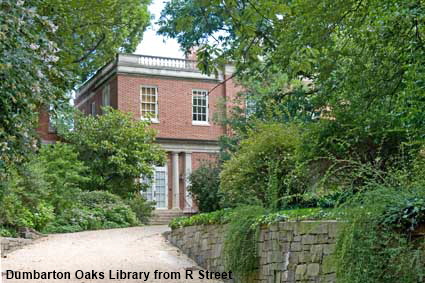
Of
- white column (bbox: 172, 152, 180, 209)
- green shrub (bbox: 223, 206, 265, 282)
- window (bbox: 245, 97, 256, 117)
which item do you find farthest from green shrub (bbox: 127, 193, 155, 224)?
green shrub (bbox: 223, 206, 265, 282)

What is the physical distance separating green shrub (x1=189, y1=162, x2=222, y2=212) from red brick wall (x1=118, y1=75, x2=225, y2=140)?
19.0 ft

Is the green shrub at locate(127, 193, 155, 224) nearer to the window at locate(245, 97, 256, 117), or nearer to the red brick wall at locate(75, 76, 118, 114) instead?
the window at locate(245, 97, 256, 117)

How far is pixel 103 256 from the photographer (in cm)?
1376

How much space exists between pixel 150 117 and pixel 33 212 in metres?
9.75

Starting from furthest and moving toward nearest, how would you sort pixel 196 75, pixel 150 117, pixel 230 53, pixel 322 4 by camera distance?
pixel 196 75
pixel 150 117
pixel 322 4
pixel 230 53

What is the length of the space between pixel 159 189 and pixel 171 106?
3.43 m

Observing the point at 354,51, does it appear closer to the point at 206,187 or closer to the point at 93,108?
the point at 206,187

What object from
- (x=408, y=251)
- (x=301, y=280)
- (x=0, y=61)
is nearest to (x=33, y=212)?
(x=0, y=61)

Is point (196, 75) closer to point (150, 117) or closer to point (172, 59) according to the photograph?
point (172, 59)

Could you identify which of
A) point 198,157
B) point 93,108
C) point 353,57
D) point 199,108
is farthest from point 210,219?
point 93,108

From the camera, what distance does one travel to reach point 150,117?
1086 inches

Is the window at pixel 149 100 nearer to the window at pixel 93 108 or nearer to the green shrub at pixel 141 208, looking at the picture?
the window at pixel 93 108

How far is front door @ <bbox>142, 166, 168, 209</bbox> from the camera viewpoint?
28.1m

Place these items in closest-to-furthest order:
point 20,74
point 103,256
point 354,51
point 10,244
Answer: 1. point 20,74
2. point 354,51
3. point 103,256
4. point 10,244
